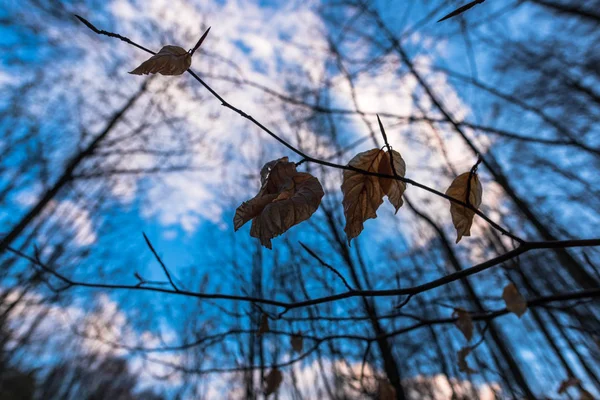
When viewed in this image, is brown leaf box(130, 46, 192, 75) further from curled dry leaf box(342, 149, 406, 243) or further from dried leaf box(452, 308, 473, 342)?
dried leaf box(452, 308, 473, 342)

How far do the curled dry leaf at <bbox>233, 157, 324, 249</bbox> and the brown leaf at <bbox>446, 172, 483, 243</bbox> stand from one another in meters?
0.28

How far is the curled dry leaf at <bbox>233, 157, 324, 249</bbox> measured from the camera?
515mm

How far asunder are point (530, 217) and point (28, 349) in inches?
657

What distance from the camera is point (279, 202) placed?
0.54 meters

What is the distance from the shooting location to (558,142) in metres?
1.71

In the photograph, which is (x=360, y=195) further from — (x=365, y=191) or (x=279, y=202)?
(x=279, y=202)

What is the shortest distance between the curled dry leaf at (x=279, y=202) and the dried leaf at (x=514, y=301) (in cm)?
101

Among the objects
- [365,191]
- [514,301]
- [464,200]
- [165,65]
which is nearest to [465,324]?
[514,301]

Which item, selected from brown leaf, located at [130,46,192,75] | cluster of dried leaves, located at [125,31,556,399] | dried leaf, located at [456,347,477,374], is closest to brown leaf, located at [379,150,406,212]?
cluster of dried leaves, located at [125,31,556,399]

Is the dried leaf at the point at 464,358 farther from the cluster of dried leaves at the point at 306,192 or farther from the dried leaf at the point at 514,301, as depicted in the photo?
A: the cluster of dried leaves at the point at 306,192

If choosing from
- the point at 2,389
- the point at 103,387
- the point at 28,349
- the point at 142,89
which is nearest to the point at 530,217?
the point at 142,89

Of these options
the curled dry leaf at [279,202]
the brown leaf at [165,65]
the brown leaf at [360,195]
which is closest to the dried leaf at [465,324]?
the brown leaf at [360,195]

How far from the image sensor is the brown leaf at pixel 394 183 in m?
0.60

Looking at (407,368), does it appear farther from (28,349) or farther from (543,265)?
(28,349)
